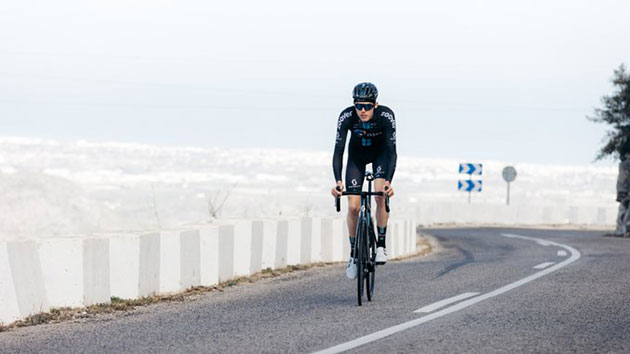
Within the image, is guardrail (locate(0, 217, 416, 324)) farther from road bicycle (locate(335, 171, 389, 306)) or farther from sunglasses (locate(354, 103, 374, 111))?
sunglasses (locate(354, 103, 374, 111))

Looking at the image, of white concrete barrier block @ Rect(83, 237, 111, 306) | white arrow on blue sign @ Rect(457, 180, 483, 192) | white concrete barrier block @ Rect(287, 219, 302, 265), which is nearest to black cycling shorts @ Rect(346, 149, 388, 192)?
white concrete barrier block @ Rect(83, 237, 111, 306)

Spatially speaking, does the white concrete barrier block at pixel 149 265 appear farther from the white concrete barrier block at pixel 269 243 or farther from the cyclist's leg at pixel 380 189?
the white concrete barrier block at pixel 269 243

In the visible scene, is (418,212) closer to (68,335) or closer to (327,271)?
(327,271)

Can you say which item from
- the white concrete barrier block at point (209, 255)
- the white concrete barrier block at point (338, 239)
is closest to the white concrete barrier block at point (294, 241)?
the white concrete barrier block at point (338, 239)

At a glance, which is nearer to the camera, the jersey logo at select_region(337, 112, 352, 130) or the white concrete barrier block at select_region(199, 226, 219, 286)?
the jersey logo at select_region(337, 112, 352, 130)

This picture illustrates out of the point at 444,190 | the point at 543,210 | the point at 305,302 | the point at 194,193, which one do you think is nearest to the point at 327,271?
the point at 305,302

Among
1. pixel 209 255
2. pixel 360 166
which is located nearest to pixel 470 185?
pixel 209 255

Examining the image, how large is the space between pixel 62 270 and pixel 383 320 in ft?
11.1

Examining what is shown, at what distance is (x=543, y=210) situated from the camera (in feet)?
184

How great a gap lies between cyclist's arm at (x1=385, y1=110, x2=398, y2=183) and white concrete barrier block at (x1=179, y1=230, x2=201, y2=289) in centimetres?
332

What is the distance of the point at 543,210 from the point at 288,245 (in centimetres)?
4009

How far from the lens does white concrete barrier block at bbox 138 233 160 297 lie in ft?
42.7

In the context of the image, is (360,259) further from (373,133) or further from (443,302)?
(373,133)

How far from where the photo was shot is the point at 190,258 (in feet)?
47.1
